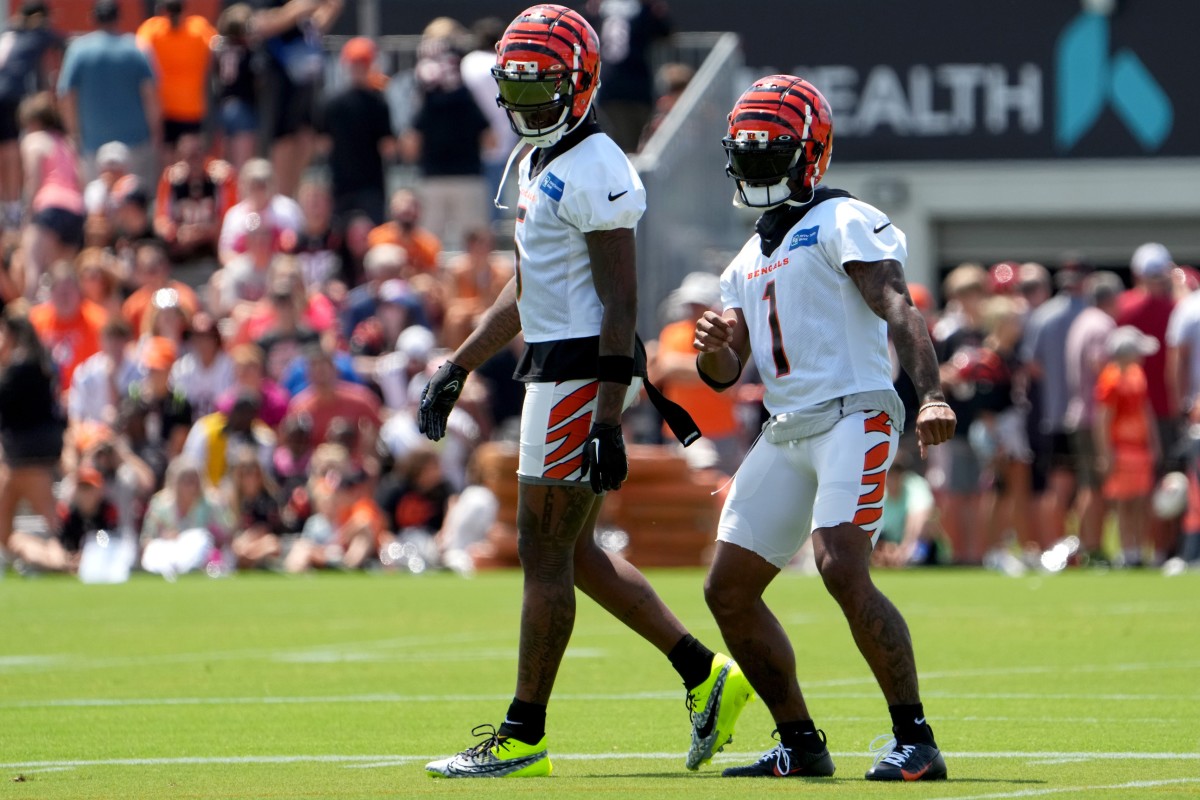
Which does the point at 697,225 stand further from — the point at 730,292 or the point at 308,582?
the point at 730,292

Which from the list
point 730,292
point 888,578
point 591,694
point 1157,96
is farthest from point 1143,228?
point 730,292

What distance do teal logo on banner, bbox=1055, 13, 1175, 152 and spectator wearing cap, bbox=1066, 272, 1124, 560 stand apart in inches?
324

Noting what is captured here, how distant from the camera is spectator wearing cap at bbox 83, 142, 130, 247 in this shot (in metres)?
21.6

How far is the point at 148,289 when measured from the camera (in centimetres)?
2061

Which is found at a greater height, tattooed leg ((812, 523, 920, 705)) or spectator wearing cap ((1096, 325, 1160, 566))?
tattooed leg ((812, 523, 920, 705))

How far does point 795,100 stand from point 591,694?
136 inches

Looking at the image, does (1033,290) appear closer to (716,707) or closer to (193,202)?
(193,202)

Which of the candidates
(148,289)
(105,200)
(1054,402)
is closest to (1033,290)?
(1054,402)

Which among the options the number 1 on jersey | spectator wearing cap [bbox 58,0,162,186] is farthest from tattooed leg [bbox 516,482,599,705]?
spectator wearing cap [bbox 58,0,162,186]

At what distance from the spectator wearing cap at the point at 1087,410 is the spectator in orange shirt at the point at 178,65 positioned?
348 inches

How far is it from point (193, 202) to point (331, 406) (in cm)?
398

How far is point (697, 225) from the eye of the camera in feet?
74.5

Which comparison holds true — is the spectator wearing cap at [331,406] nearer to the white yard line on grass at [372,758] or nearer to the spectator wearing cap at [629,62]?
the spectator wearing cap at [629,62]

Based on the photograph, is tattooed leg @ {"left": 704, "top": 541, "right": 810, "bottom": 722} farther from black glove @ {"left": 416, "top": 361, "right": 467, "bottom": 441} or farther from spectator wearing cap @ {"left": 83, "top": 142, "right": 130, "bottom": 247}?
spectator wearing cap @ {"left": 83, "top": 142, "right": 130, "bottom": 247}
